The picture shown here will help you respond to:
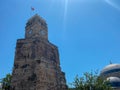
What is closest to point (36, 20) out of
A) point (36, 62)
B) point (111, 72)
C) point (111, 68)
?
point (36, 62)

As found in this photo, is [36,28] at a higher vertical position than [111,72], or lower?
lower

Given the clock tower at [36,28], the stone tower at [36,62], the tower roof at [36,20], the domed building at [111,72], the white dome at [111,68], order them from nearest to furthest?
1. the stone tower at [36,62]
2. the clock tower at [36,28]
3. the tower roof at [36,20]
4. the domed building at [111,72]
5. the white dome at [111,68]

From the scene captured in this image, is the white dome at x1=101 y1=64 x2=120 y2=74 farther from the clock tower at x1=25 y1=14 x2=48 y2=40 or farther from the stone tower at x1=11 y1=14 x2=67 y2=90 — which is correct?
the clock tower at x1=25 y1=14 x2=48 y2=40

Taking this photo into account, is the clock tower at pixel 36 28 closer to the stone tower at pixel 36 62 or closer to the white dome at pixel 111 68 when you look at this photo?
the stone tower at pixel 36 62

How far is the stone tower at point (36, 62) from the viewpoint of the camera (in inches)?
878

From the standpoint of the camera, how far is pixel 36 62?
23.0m

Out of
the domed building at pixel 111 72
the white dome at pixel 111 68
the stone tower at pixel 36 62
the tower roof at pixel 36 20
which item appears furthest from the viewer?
the white dome at pixel 111 68

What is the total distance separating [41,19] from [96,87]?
11.9m

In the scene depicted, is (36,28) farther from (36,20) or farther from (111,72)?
(111,72)

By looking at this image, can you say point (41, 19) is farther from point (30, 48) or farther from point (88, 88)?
point (88, 88)

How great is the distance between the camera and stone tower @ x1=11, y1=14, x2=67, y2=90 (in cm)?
2231

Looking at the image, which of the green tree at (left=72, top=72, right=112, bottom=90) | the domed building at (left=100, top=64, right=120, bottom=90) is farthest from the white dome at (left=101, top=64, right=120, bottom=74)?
the green tree at (left=72, top=72, right=112, bottom=90)

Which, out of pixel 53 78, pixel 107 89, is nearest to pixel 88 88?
pixel 107 89

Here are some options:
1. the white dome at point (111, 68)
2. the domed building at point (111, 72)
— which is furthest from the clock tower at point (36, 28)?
the white dome at point (111, 68)
